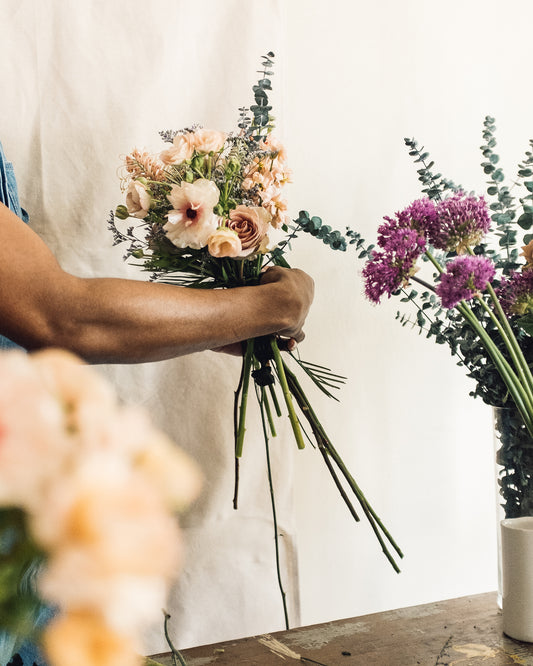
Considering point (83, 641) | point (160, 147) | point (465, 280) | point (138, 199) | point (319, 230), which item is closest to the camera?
point (83, 641)

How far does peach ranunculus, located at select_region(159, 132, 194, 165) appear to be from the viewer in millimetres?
930

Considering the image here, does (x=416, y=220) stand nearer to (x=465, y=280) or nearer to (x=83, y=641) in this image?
(x=465, y=280)

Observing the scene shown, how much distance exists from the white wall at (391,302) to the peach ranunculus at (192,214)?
0.50m

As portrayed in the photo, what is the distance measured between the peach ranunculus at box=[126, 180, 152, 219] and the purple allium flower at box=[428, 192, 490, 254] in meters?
0.40

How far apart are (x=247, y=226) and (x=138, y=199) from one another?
0.53 ft

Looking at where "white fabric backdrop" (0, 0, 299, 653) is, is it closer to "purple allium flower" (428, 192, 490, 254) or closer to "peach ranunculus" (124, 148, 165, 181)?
"peach ranunculus" (124, 148, 165, 181)

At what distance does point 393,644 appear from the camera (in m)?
1.01

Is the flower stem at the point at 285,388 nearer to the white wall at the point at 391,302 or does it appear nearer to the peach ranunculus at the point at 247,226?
the peach ranunculus at the point at 247,226

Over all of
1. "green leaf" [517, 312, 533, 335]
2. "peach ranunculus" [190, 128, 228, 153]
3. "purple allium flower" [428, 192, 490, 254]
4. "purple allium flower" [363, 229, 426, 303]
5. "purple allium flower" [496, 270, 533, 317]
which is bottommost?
"green leaf" [517, 312, 533, 335]

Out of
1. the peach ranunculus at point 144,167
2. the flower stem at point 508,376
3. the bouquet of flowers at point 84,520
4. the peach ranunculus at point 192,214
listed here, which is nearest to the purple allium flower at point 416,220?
the flower stem at point 508,376

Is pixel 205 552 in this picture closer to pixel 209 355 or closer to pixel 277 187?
pixel 209 355

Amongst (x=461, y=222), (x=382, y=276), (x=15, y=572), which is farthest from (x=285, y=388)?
(x=15, y=572)

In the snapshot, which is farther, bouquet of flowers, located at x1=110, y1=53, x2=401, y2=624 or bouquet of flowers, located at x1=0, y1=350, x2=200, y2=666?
bouquet of flowers, located at x1=110, y1=53, x2=401, y2=624

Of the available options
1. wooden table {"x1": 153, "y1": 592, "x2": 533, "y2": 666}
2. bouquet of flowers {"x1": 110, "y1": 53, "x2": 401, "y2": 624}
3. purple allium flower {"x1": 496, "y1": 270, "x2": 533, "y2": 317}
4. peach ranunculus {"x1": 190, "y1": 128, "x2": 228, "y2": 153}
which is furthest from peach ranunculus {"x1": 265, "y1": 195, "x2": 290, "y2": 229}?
wooden table {"x1": 153, "y1": 592, "x2": 533, "y2": 666}
